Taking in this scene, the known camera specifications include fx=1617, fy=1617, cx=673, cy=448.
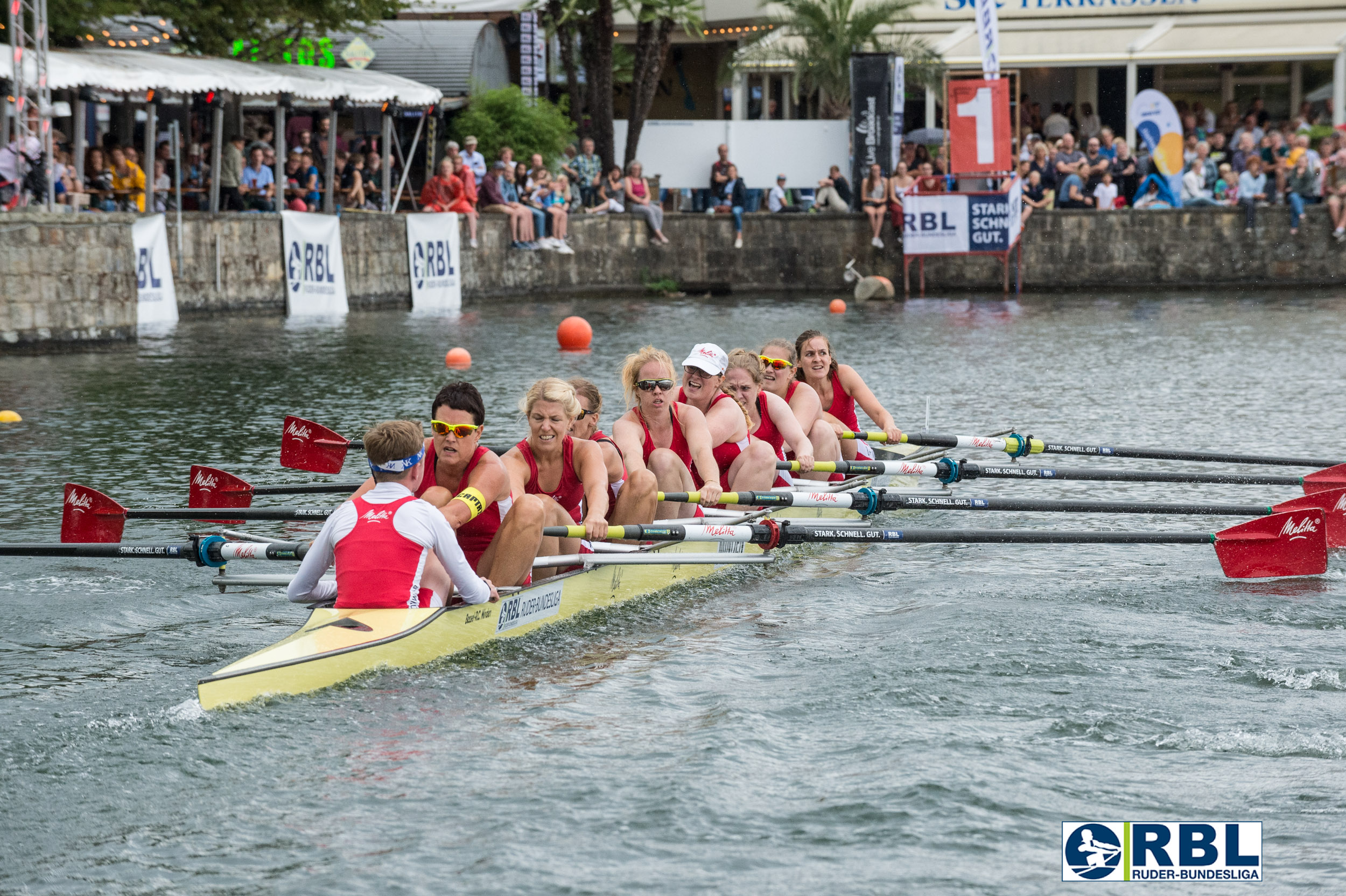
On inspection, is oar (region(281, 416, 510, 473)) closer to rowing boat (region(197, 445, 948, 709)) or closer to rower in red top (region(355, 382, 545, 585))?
rowing boat (region(197, 445, 948, 709))

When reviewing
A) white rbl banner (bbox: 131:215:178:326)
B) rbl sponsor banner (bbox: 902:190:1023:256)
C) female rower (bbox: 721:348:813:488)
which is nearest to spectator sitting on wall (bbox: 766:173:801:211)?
rbl sponsor banner (bbox: 902:190:1023:256)

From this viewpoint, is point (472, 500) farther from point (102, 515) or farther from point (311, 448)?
point (311, 448)

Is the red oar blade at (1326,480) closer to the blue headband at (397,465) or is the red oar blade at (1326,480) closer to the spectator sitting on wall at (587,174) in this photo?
the blue headband at (397,465)

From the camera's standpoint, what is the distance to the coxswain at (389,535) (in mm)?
6566

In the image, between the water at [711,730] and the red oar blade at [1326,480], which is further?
the red oar blade at [1326,480]

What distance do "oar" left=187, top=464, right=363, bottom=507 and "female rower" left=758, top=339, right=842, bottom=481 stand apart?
9.27 feet

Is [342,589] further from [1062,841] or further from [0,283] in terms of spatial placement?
[0,283]

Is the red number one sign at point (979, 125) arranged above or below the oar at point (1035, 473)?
above

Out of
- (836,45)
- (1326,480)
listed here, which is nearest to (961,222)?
(836,45)

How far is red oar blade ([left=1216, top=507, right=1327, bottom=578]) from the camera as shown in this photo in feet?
29.5

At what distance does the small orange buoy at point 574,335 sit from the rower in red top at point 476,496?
1264 centimetres

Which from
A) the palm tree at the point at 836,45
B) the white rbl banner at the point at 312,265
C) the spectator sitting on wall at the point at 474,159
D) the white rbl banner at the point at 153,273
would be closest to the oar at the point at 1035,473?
the white rbl banner at the point at 153,273

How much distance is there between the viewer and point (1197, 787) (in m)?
5.74

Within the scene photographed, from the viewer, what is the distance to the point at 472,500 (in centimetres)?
723
